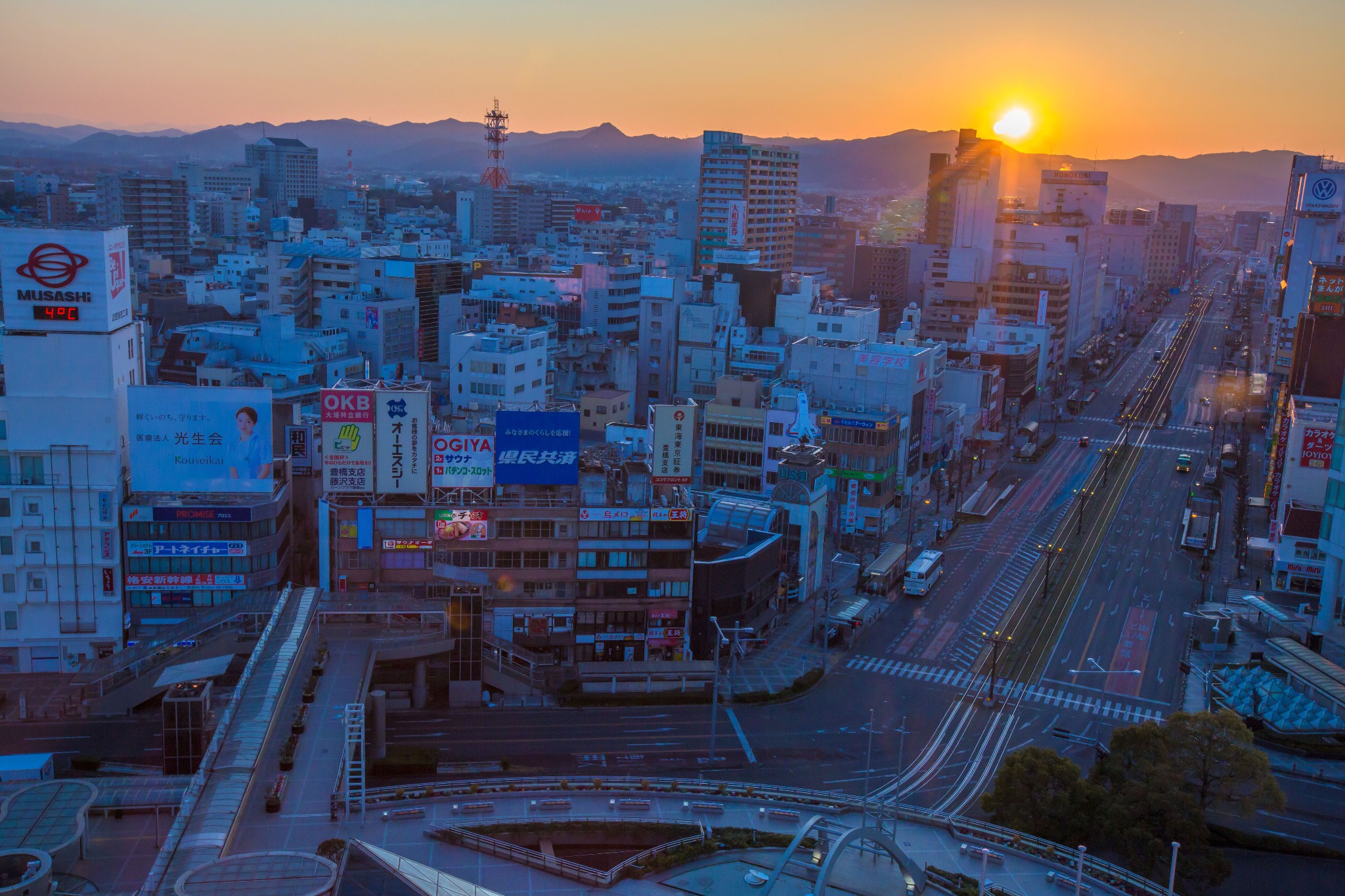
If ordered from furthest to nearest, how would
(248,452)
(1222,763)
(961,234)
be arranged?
(961,234) → (248,452) → (1222,763)

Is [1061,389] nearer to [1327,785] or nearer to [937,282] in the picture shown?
[937,282]

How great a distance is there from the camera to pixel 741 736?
38.7m

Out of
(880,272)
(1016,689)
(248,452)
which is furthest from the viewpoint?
(880,272)

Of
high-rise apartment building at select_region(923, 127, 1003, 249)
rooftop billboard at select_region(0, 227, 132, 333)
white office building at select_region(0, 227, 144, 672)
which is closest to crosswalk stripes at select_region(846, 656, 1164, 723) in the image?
white office building at select_region(0, 227, 144, 672)

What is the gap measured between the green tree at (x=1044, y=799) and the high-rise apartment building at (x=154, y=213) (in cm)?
13689

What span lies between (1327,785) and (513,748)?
84.1ft

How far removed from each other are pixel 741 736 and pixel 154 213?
442 ft

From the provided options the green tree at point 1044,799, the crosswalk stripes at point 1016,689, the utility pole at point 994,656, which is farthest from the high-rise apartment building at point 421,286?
the green tree at point 1044,799

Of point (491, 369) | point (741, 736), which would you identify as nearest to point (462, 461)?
point (741, 736)

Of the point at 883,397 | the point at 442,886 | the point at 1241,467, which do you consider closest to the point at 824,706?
the point at 442,886

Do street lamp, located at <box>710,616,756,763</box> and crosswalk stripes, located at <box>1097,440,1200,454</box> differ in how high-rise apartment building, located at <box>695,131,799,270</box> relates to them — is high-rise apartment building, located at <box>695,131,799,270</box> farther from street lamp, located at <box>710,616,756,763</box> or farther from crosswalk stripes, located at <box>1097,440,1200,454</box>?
street lamp, located at <box>710,616,756,763</box>

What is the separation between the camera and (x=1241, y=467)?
253 ft

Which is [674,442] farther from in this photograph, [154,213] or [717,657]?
[154,213]

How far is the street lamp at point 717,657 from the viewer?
36562 mm
